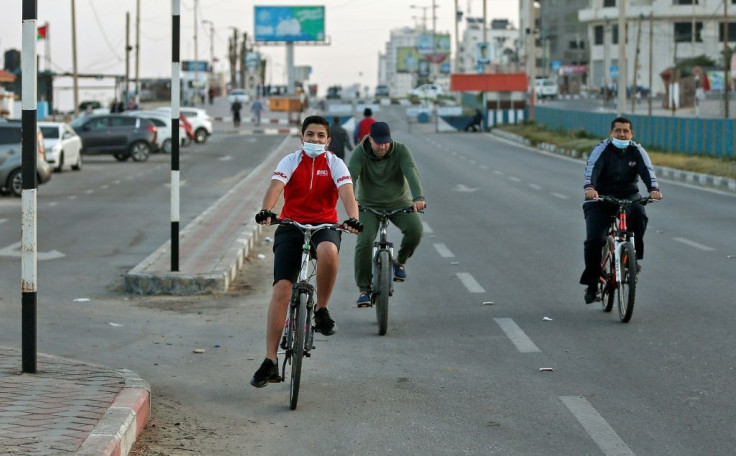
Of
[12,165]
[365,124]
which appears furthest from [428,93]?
[12,165]

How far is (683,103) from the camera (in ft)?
305

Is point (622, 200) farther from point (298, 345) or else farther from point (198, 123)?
point (198, 123)

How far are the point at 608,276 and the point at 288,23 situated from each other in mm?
89020

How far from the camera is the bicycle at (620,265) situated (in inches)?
404

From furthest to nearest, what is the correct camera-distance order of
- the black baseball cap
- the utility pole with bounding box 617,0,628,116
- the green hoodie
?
1. the utility pole with bounding box 617,0,628,116
2. the green hoodie
3. the black baseball cap

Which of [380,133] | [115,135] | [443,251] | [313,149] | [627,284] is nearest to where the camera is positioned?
[313,149]

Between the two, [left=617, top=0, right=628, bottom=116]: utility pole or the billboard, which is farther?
the billboard

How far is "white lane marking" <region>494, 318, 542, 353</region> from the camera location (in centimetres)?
917

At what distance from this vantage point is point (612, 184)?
431 inches

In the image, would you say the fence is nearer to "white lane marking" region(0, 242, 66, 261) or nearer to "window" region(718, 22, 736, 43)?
"white lane marking" region(0, 242, 66, 261)

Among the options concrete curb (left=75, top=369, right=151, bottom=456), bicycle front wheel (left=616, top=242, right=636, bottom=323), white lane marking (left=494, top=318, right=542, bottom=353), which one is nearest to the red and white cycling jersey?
concrete curb (left=75, top=369, right=151, bottom=456)

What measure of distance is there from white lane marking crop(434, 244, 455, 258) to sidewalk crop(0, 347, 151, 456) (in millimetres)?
8073

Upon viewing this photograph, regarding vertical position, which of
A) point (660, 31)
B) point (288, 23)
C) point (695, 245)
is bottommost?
point (695, 245)

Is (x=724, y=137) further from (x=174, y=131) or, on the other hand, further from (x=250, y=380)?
(x=250, y=380)
